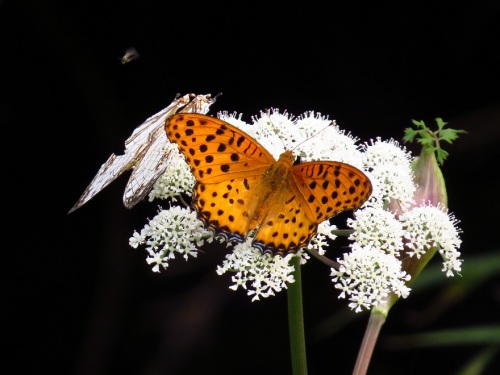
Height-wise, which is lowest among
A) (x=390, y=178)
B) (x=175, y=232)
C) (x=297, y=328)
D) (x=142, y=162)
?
(x=297, y=328)

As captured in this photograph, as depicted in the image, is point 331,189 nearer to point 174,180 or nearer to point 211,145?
point 211,145

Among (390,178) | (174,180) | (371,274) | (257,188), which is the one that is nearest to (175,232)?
(174,180)

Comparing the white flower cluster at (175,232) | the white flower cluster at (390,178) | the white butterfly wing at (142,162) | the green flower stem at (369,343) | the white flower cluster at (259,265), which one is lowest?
the green flower stem at (369,343)

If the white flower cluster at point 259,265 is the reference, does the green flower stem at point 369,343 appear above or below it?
below

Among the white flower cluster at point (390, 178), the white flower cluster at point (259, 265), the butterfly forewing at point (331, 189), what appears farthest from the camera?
the white flower cluster at point (390, 178)

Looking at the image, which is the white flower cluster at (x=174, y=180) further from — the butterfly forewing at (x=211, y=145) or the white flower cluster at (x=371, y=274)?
the white flower cluster at (x=371, y=274)

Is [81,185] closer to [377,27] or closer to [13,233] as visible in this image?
[13,233]

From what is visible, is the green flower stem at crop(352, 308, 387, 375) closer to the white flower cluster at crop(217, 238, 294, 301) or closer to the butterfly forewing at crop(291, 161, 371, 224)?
the white flower cluster at crop(217, 238, 294, 301)

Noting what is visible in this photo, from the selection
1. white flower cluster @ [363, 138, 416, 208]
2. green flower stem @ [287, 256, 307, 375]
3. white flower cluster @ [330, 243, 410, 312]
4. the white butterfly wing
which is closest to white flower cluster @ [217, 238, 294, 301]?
green flower stem @ [287, 256, 307, 375]

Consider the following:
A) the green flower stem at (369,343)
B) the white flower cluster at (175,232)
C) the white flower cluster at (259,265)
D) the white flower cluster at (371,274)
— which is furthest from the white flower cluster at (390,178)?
the white flower cluster at (175,232)

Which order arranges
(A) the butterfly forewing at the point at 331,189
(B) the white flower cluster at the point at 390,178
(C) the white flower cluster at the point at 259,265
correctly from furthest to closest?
1. (B) the white flower cluster at the point at 390,178
2. (C) the white flower cluster at the point at 259,265
3. (A) the butterfly forewing at the point at 331,189
